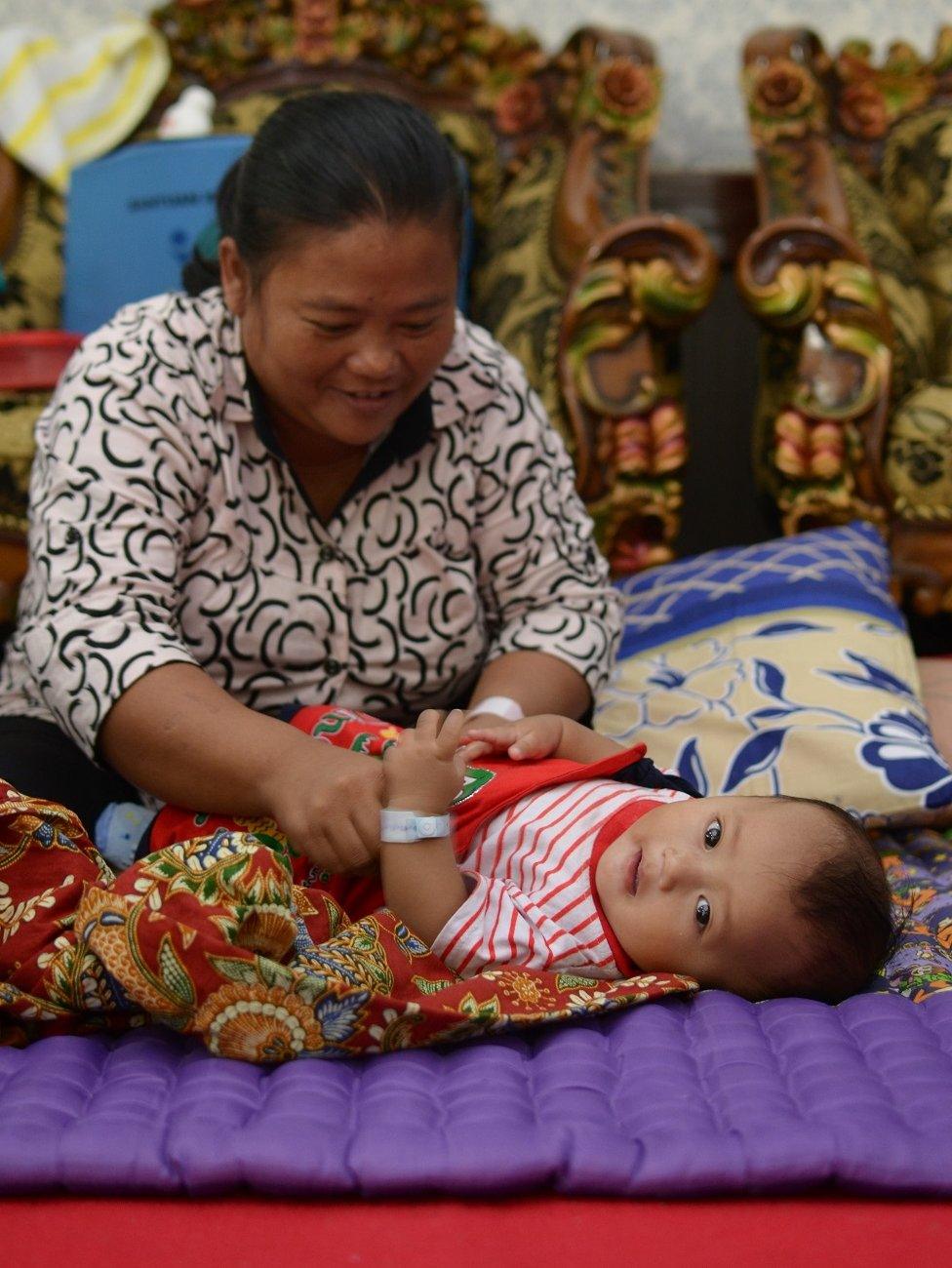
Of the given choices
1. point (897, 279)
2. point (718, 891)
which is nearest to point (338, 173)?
point (718, 891)

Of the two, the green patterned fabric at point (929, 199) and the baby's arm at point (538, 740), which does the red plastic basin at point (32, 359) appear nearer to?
the baby's arm at point (538, 740)

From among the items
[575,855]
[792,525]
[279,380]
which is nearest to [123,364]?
[279,380]

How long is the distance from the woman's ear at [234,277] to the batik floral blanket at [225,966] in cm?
52

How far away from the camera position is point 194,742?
1175 millimetres

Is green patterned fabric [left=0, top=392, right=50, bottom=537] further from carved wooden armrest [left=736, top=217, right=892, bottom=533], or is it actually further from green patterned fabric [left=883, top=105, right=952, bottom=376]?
green patterned fabric [left=883, top=105, right=952, bottom=376]

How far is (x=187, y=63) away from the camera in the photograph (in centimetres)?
271

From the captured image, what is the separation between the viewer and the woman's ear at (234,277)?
130cm

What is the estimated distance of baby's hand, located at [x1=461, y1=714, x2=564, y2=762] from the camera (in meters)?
1.25

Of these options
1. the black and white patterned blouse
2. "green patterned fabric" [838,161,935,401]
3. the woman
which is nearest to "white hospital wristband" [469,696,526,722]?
the woman

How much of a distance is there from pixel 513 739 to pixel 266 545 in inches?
12.9

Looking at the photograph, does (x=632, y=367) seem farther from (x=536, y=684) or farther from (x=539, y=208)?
(x=536, y=684)

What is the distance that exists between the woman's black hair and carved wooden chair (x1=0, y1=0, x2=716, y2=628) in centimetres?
88

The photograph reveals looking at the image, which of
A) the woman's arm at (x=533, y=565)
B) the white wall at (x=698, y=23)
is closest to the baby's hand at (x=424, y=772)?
the woman's arm at (x=533, y=565)

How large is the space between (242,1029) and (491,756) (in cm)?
41
